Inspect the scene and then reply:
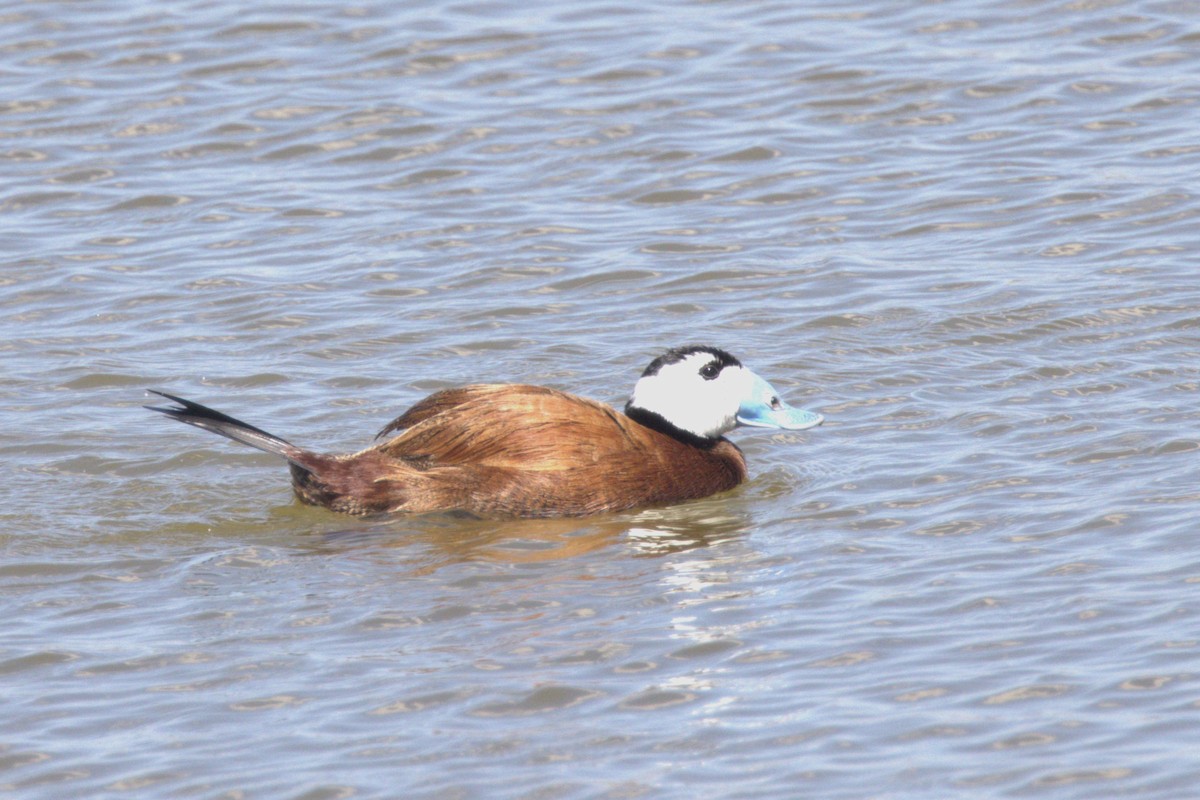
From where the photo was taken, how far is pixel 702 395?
8906mm

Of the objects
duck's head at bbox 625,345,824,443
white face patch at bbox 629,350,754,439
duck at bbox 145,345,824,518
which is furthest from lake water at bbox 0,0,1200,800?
white face patch at bbox 629,350,754,439

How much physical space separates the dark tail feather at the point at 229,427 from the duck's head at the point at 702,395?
166 cm

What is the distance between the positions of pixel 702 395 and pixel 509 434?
3.35ft

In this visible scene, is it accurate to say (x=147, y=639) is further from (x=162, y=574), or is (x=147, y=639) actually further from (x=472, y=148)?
(x=472, y=148)

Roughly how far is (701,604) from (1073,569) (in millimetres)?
1368

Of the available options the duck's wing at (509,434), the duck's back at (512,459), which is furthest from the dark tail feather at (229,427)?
the duck's wing at (509,434)

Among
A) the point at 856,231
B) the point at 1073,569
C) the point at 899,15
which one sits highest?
the point at 899,15

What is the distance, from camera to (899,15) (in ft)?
48.7

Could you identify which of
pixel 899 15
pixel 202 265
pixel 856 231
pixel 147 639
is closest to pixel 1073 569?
pixel 147 639

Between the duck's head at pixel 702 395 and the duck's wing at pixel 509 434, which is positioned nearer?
the duck's wing at pixel 509 434

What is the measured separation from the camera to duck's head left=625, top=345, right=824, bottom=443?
8844 mm

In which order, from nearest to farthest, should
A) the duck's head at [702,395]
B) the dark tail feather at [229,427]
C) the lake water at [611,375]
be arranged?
1. the lake water at [611,375]
2. the dark tail feather at [229,427]
3. the duck's head at [702,395]

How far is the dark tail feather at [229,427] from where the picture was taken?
805cm

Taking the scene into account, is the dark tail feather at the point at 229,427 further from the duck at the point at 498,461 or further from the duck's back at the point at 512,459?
the duck's back at the point at 512,459
